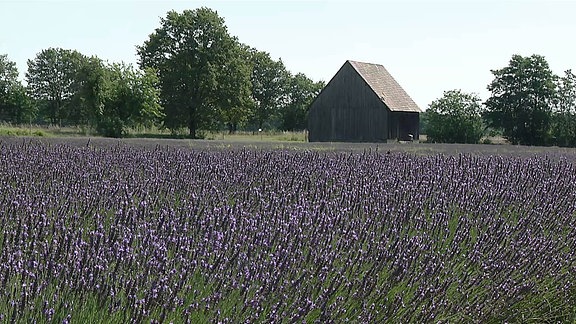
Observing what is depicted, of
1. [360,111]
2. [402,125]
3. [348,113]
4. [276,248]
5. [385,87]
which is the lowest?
[276,248]

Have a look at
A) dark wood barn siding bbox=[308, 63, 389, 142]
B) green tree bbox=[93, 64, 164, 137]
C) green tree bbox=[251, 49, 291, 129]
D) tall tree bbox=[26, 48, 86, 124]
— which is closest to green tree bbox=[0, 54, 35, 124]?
tall tree bbox=[26, 48, 86, 124]

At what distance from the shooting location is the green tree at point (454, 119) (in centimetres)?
4947

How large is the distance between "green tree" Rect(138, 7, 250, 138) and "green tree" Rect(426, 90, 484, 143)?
1424cm

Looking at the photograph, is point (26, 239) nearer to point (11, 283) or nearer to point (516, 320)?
point (11, 283)

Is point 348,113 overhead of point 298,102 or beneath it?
beneath

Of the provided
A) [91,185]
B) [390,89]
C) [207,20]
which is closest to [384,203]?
[91,185]

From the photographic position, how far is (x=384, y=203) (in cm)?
449

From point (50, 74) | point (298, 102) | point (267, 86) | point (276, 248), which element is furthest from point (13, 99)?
point (276, 248)

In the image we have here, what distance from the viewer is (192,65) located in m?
49.9

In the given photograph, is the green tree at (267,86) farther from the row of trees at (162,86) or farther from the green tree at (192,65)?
the green tree at (192,65)

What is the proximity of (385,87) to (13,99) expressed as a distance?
45253 mm

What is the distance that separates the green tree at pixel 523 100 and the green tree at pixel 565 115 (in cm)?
52

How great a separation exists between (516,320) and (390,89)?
38.1 meters

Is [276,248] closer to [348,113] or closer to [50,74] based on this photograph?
[348,113]
